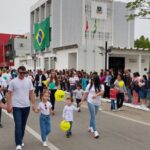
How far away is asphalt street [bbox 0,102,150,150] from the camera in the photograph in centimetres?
816

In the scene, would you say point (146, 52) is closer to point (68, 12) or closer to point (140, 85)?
point (68, 12)

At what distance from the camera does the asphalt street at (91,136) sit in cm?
816

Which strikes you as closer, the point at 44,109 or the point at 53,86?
the point at 44,109

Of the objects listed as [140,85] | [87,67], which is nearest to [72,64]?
[87,67]

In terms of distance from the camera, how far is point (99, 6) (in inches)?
2040

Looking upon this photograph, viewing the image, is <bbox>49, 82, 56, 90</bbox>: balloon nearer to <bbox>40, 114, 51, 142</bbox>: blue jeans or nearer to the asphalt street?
the asphalt street

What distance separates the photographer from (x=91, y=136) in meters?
9.34

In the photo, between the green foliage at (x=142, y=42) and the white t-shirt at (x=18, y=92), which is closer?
the white t-shirt at (x=18, y=92)

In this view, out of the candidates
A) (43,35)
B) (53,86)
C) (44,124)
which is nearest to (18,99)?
(44,124)

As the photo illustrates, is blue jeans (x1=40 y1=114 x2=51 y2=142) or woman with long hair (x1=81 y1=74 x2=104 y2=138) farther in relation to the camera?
woman with long hair (x1=81 y1=74 x2=104 y2=138)

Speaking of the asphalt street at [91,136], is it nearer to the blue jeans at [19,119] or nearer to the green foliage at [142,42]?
the blue jeans at [19,119]

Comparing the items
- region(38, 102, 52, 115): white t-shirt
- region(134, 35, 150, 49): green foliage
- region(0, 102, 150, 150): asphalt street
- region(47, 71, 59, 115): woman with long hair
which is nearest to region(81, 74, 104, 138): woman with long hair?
region(0, 102, 150, 150): asphalt street

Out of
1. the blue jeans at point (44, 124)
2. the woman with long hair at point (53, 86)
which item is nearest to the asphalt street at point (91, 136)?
the blue jeans at point (44, 124)

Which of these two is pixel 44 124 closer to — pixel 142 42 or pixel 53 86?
pixel 53 86
